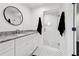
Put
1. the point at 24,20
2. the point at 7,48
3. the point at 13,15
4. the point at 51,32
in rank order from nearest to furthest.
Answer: the point at 7,48, the point at 13,15, the point at 51,32, the point at 24,20

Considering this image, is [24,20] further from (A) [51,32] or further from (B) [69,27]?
(B) [69,27]

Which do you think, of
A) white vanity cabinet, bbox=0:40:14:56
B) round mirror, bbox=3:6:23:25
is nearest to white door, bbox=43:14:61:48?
round mirror, bbox=3:6:23:25

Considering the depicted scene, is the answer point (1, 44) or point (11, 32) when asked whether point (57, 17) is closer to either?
point (11, 32)

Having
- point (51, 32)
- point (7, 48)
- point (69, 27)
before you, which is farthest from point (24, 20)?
point (69, 27)

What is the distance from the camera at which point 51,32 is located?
229 cm

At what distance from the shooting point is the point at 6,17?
66.9 inches

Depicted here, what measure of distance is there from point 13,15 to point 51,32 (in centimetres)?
130

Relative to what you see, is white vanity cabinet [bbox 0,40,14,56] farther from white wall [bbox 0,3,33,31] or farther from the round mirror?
the round mirror

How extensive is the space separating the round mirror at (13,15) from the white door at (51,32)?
33.3 inches

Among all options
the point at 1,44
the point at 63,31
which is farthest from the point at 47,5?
the point at 1,44

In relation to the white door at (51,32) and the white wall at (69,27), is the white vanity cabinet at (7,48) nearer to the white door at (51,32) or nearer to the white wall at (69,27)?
the white wall at (69,27)

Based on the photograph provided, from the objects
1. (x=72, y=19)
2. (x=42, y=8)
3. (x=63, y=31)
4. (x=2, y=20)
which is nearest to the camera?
(x=72, y=19)

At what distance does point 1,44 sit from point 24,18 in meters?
1.52

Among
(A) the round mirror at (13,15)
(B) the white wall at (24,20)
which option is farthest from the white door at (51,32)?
(A) the round mirror at (13,15)
